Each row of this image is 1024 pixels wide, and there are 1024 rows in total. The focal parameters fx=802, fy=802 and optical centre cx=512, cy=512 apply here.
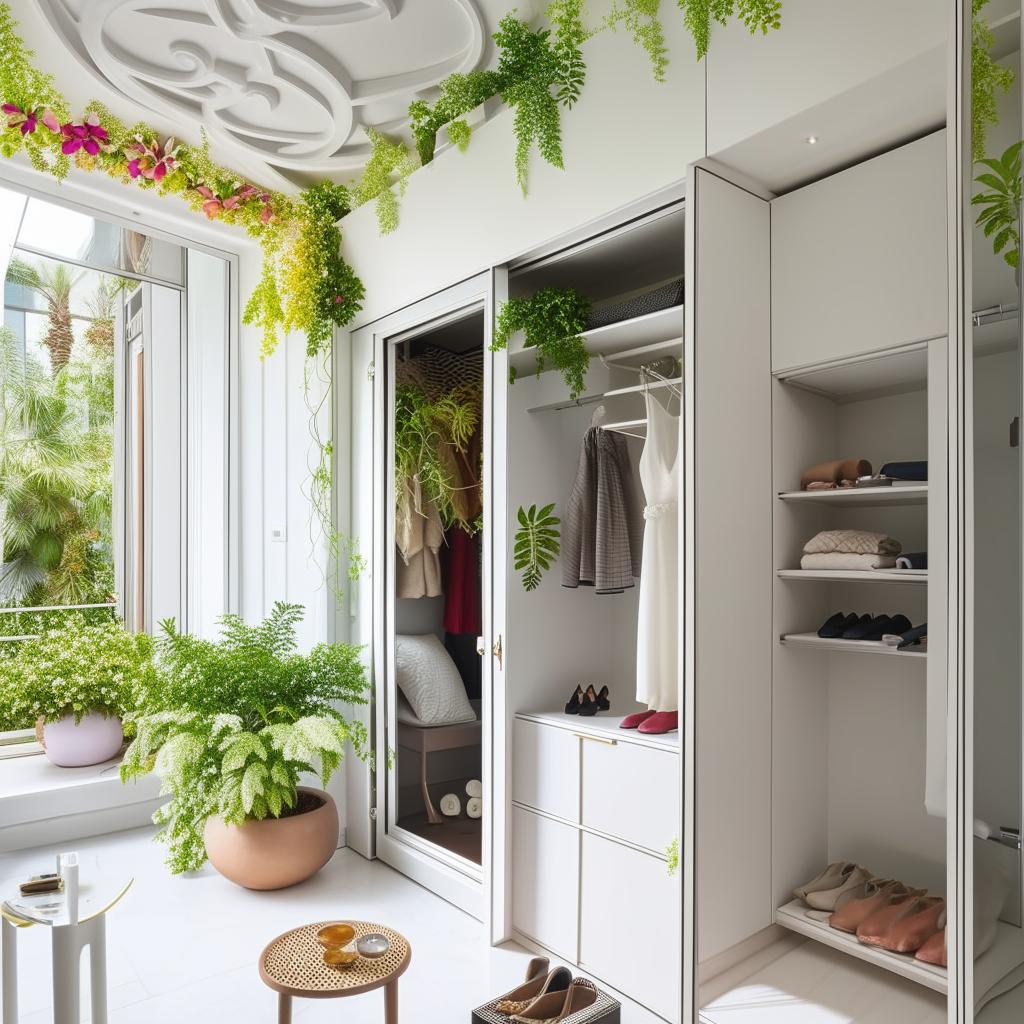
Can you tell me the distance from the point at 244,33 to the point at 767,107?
176cm

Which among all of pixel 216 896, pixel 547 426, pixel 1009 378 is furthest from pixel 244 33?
pixel 216 896

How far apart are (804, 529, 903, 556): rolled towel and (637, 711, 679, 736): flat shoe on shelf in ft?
2.01

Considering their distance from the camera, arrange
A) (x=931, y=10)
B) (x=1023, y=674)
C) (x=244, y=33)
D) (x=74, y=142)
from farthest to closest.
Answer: (x=74, y=142), (x=244, y=33), (x=931, y=10), (x=1023, y=674)

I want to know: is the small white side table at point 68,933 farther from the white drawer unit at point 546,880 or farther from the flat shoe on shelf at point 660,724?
the flat shoe on shelf at point 660,724

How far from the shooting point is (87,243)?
143 inches

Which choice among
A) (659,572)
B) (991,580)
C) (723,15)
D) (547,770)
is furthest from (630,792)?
(723,15)

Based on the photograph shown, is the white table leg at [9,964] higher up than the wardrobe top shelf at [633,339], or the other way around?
the wardrobe top shelf at [633,339]

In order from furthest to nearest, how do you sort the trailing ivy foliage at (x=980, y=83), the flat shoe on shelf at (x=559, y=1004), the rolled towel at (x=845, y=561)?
the rolled towel at (x=845, y=561)
the flat shoe on shelf at (x=559, y=1004)
the trailing ivy foliage at (x=980, y=83)

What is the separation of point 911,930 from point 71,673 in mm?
3271

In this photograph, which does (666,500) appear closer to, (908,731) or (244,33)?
(908,731)

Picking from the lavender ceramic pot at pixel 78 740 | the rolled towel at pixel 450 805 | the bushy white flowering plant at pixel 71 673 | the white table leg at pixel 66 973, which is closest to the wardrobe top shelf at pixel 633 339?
the rolled towel at pixel 450 805

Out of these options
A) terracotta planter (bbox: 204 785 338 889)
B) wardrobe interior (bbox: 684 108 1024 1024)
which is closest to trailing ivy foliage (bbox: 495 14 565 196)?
wardrobe interior (bbox: 684 108 1024 1024)

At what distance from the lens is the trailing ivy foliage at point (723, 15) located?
1854 mm

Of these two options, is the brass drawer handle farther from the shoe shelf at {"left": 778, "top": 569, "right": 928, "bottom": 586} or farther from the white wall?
the white wall
